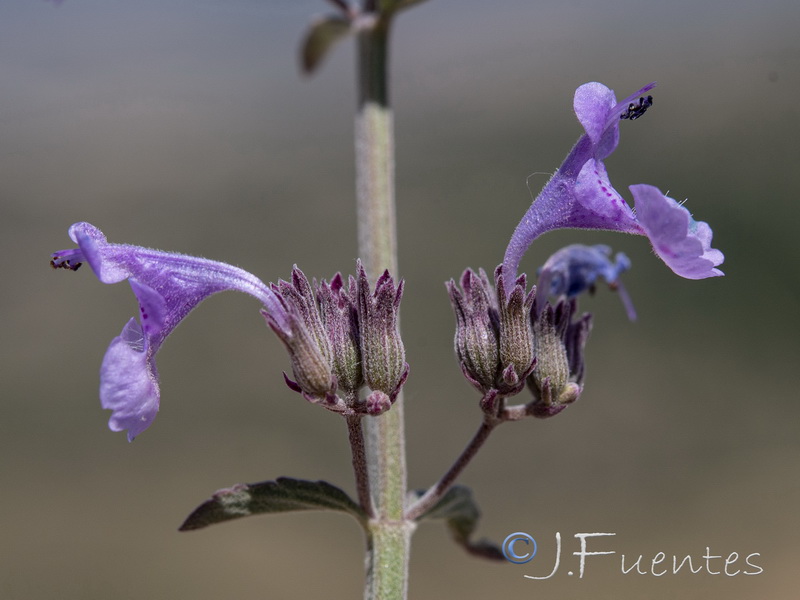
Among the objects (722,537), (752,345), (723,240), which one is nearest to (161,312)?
(722,537)

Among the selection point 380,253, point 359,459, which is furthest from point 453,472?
point 380,253

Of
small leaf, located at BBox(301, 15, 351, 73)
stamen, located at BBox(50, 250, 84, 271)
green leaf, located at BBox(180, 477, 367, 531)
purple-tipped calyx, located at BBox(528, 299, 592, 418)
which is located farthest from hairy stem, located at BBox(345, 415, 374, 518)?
small leaf, located at BBox(301, 15, 351, 73)

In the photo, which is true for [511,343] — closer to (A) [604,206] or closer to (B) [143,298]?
(A) [604,206]

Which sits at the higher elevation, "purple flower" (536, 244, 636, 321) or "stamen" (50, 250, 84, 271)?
"purple flower" (536, 244, 636, 321)

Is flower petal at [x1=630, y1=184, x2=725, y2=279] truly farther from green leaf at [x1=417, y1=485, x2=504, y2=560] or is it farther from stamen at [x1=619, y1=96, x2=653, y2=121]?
green leaf at [x1=417, y1=485, x2=504, y2=560]

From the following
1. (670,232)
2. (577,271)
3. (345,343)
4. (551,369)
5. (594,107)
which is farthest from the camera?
(577,271)
